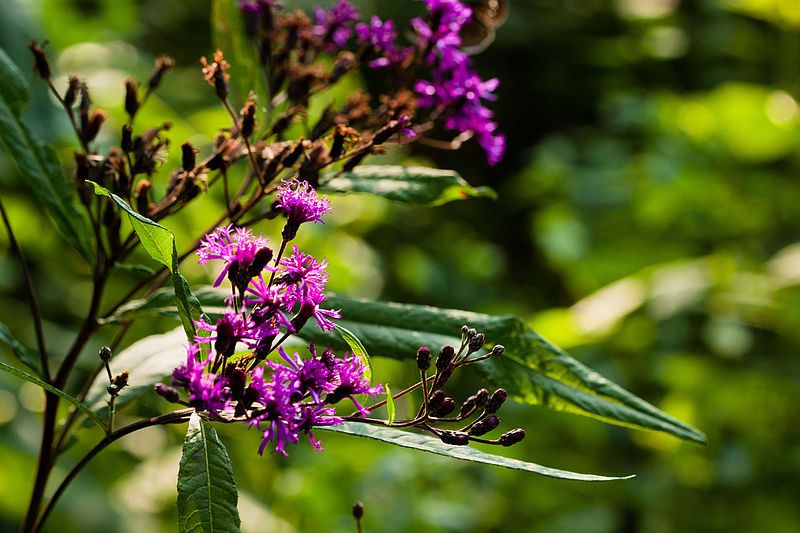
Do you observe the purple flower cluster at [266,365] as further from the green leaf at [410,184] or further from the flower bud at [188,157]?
the green leaf at [410,184]

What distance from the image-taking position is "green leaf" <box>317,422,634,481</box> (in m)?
0.77

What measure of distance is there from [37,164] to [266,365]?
1.66 feet

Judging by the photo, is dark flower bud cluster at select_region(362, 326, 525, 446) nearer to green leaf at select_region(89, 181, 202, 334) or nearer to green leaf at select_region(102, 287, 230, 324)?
green leaf at select_region(89, 181, 202, 334)

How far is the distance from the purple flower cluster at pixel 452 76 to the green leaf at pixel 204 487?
22.8 inches

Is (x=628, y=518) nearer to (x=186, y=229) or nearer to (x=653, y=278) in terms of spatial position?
(x=653, y=278)

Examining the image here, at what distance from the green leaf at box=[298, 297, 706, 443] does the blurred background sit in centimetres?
121

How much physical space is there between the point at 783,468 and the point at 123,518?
2098mm

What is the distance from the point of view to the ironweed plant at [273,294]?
0.81m

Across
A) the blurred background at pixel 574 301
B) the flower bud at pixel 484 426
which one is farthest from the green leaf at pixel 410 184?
the blurred background at pixel 574 301

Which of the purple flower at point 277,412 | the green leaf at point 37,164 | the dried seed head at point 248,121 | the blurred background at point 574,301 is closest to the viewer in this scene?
the purple flower at point 277,412

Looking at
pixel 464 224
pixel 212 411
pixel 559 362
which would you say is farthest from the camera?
pixel 464 224

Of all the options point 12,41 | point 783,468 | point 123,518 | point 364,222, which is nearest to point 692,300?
point 783,468

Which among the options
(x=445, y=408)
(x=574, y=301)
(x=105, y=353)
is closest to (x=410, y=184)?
(x=445, y=408)

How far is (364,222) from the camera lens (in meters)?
3.43
